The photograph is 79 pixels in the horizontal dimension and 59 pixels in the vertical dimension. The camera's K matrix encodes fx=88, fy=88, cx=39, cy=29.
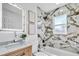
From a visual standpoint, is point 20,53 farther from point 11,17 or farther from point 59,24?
point 59,24

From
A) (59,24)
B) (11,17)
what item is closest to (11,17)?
(11,17)

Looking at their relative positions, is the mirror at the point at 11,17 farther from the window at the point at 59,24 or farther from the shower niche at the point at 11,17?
the window at the point at 59,24

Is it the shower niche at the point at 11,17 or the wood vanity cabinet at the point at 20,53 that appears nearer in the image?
the wood vanity cabinet at the point at 20,53

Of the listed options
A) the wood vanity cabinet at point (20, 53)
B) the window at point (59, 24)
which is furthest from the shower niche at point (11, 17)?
the window at point (59, 24)

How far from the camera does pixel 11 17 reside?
1.11 meters

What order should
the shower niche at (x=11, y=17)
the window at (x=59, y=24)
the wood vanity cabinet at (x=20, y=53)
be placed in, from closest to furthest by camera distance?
the wood vanity cabinet at (x=20, y=53) < the shower niche at (x=11, y=17) < the window at (x=59, y=24)

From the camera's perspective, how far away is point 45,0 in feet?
3.41

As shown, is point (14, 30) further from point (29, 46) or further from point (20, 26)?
point (29, 46)

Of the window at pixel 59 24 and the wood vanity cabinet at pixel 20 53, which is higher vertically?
the window at pixel 59 24

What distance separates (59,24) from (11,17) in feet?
2.24

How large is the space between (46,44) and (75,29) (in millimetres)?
520

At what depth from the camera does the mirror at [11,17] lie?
1.06 m

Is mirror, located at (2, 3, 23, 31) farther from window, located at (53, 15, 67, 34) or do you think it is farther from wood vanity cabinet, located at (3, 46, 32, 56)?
window, located at (53, 15, 67, 34)

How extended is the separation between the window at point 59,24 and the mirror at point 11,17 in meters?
0.51
